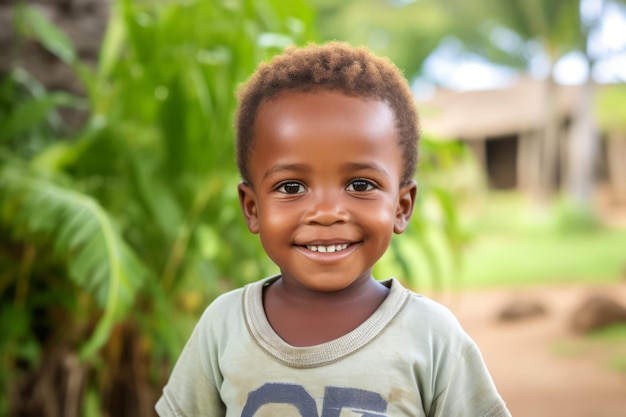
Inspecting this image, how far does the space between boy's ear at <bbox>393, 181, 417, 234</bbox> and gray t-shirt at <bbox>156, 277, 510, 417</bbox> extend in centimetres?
10

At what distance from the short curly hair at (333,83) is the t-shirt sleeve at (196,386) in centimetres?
26

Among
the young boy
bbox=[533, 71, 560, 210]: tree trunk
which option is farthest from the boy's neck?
bbox=[533, 71, 560, 210]: tree trunk

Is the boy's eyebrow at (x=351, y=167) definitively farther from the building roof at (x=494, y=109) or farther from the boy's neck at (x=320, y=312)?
the building roof at (x=494, y=109)

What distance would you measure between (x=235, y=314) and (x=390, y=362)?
249 millimetres

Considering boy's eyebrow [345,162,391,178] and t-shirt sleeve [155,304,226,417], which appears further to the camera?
t-shirt sleeve [155,304,226,417]

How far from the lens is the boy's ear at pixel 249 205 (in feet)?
3.77

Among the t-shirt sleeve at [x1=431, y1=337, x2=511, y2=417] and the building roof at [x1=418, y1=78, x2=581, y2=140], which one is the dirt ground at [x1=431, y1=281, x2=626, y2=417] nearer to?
the t-shirt sleeve at [x1=431, y1=337, x2=511, y2=417]

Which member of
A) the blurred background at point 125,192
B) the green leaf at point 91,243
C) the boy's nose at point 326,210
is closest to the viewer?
the boy's nose at point 326,210

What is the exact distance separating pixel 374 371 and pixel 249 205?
1.05ft

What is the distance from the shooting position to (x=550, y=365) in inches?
233

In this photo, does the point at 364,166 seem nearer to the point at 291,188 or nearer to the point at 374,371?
the point at 291,188

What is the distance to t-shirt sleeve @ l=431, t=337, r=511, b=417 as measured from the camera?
103cm

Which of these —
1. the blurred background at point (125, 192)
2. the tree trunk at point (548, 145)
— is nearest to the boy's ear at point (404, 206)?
the blurred background at point (125, 192)

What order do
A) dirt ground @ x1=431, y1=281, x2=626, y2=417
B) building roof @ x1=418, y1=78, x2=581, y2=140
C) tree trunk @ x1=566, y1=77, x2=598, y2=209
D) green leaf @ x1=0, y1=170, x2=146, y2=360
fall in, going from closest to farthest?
1. green leaf @ x1=0, y1=170, x2=146, y2=360
2. dirt ground @ x1=431, y1=281, x2=626, y2=417
3. tree trunk @ x1=566, y1=77, x2=598, y2=209
4. building roof @ x1=418, y1=78, x2=581, y2=140
